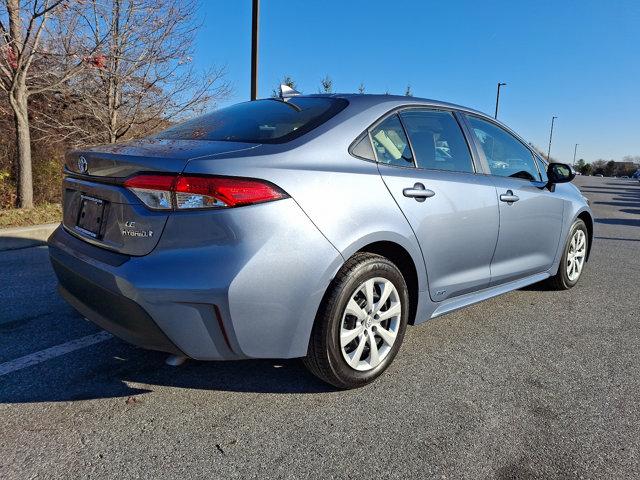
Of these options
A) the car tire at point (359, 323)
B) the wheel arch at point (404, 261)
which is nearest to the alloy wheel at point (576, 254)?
the wheel arch at point (404, 261)

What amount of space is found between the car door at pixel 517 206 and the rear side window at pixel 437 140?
209mm

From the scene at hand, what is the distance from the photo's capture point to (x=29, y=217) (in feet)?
24.1

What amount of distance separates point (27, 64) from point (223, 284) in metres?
7.57

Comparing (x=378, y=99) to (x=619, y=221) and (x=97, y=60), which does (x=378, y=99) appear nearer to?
(x=97, y=60)

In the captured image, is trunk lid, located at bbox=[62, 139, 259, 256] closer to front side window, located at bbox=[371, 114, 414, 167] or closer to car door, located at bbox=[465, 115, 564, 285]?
front side window, located at bbox=[371, 114, 414, 167]

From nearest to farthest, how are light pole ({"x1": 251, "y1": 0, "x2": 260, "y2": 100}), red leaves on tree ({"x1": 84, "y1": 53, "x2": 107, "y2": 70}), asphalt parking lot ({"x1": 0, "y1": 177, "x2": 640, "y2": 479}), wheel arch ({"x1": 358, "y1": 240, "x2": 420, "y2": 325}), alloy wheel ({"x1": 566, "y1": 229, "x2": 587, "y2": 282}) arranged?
asphalt parking lot ({"x1": 0, "y1": 177, "x2": 640, "y2": 479})
wheel arch ({"x1": 358, "y1": 240, "x2": 420, "y2": 325})
alloy wheel ({"x1": 566, "y1": 229, "x2": 587, "y2": 282})
red leaves on tree ({"x1": 84, "y1": 53, "x2": 107, "y2": 70})
light pole ({"x1": 251, "y1": 0, "x2": 260, "y2": 100})

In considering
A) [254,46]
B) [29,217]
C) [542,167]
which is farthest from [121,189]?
[254,46]

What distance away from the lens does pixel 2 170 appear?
8.89 metres

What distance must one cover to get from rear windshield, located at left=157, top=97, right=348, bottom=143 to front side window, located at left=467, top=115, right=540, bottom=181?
1.30 metres

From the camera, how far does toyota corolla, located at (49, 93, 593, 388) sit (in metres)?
2.07

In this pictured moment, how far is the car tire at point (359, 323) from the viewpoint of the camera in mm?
2367

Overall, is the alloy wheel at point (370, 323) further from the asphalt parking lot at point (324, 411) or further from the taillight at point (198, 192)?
the taillight at point (198, 192)

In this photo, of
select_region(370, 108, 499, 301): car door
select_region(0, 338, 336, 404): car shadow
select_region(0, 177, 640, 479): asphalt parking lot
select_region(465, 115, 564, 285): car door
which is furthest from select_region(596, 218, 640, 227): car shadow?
select_region(0, 338, 336, 404): car shadow

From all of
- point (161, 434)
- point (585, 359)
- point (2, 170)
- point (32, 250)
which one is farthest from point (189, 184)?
point (2, 170)
